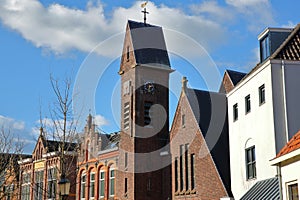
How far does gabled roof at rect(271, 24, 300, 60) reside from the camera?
23391mm

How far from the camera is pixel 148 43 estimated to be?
144 ft

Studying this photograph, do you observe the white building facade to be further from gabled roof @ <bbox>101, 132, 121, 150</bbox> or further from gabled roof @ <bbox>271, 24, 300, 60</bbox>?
gabled roof @ <bbox>101, 132, 121, 150</bbox>

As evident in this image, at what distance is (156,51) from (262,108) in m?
22.0

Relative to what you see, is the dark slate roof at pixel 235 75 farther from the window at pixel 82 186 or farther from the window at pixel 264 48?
the window at pixel 82 186

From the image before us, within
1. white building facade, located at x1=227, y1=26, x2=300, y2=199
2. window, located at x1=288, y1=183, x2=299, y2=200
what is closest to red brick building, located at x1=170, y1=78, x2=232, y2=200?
white building facade, located at x1=227, y1=26, x2=300, y2=199

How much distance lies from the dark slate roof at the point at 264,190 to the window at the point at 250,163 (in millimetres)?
979

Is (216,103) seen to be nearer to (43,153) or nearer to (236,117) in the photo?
(236,117)

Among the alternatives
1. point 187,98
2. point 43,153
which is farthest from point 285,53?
point 43,153

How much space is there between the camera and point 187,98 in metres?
34.2

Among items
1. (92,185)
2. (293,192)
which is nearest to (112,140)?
(92,185)

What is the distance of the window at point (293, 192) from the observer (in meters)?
15.9

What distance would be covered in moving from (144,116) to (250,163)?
18.4 metres

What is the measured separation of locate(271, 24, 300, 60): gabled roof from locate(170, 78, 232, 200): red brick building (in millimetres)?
8866

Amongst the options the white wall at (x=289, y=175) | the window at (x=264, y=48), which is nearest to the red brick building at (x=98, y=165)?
the window at (x=264, y=48)
